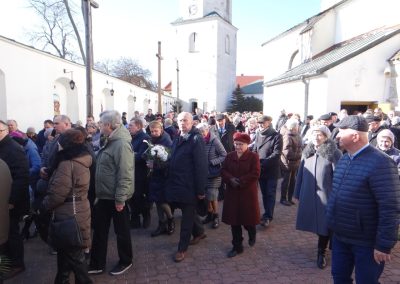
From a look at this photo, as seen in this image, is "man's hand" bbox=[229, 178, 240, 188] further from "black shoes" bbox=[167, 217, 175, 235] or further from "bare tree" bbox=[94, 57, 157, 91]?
"bare tree" bbox=[94, 57, 157, 91]

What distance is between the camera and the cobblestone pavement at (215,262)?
3.97 m

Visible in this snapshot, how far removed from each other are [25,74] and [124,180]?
8959mm

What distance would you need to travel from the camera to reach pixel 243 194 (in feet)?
14.7

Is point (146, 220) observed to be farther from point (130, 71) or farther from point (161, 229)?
point (130, 71)

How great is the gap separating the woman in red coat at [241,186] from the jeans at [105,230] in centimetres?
138

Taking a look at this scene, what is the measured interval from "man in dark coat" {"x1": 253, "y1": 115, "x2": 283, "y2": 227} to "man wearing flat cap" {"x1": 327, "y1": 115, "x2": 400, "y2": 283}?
2.87m

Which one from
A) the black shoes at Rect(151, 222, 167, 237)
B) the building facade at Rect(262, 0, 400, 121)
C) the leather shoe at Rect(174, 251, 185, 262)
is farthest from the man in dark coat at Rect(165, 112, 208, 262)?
the building facade at Rect(262, 0, 400, 121)

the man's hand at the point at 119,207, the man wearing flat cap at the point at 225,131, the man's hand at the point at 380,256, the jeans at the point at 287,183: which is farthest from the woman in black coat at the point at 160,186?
the man's hand at the point at 380,256

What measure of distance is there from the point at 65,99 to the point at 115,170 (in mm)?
11546

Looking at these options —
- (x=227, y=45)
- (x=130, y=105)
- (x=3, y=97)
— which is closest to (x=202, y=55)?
(x=227, y=45)

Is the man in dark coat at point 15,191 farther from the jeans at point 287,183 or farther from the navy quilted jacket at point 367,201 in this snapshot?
the jeans at point 287,183

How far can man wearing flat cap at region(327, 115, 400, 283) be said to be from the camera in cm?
250

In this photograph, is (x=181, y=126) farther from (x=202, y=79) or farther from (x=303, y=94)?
(x=202, y=79)

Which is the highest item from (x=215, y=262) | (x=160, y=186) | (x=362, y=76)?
(x=362, y=76)
